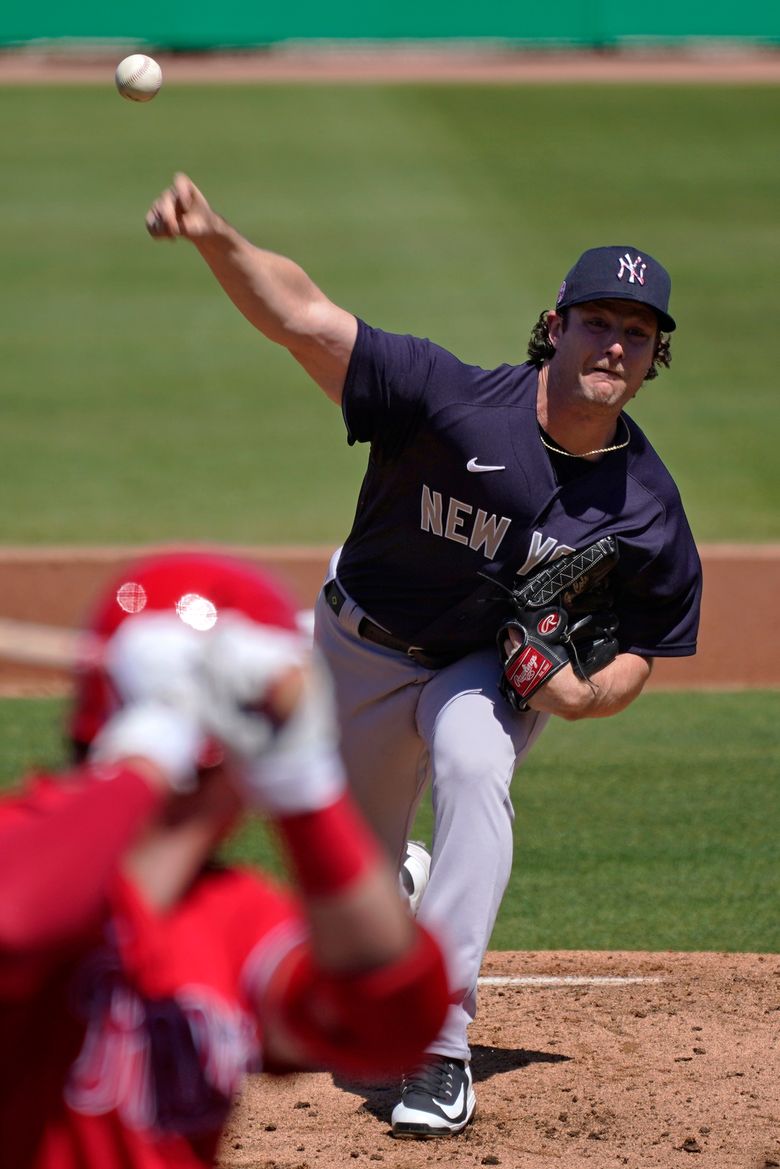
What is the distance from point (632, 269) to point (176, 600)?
9.22 ft

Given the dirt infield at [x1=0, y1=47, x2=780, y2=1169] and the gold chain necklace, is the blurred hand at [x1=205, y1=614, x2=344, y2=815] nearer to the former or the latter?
the dirt infield at [x1=0, y1=47, x2=780, y2=1169]

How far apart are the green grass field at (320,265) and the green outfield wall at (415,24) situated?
1.51 metres

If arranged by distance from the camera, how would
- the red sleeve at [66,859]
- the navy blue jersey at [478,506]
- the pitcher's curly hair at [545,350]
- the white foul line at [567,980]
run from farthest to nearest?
the white foul line at [567,980]
the pitcher's curly hair at [545,350]
the navy blue jersey at [478,506]
the red sleeve at [66,859]

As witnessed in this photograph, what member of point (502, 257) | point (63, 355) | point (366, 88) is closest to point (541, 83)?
point (366, 88)

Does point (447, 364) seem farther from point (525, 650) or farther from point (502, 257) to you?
point (502, 257)

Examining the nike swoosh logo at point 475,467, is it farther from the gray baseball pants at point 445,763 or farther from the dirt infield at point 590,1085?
the dirt infield at point 590,1085

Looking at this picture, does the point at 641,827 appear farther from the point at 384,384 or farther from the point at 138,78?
the point at 138,78

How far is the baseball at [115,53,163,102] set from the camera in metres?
4.84

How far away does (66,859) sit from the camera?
1498 millimetres

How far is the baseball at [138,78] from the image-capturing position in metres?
4.84

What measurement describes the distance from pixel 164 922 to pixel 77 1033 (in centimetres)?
14

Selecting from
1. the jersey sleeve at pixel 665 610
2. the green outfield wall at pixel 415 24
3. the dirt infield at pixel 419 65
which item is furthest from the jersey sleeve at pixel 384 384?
the green outfield wall at pixel 415 24

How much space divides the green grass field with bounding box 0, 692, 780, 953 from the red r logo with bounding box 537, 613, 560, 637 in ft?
4.43

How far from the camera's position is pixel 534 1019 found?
4562mm
